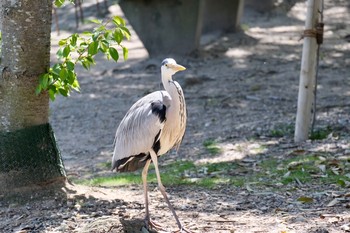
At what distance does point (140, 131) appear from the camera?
5.38 meters

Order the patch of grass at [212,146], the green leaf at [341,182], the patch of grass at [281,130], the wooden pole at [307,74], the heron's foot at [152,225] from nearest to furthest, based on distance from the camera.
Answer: the heron's foot at [152,225] → the green leaf at [341,182] → the wooden pole at [307,74] → the patch of grass at [212,146] → the patch of grass at [281,130]

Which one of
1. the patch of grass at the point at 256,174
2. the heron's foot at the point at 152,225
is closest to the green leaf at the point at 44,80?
the heron's foot at the point at 152,225

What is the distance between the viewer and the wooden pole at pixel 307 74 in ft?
27.3

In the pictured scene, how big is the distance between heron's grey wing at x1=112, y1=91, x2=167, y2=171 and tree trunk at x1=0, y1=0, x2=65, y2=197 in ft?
2.27

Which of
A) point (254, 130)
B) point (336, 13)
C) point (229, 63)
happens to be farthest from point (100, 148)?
point (336, 13)

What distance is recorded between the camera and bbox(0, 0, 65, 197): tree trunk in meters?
5.67

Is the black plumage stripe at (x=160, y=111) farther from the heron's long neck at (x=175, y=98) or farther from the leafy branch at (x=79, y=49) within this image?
the leafy branch at (x=79, y=49)

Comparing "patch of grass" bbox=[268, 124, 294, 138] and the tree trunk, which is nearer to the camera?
the tree trunk

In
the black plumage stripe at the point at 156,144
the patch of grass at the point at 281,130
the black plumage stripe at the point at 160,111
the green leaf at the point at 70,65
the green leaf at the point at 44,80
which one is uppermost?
the green leaf at the point at 70,65

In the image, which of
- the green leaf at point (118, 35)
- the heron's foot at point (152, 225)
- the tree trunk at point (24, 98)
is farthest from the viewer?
Answer: the tree trunk at point (24, 98)

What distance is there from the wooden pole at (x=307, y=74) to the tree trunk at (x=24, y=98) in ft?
11.8

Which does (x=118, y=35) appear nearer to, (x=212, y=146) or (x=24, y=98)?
(x=24, y=98)

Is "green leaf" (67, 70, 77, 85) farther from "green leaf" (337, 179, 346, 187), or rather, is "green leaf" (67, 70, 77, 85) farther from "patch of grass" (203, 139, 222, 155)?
"patch of grass" (203, 139, 222, 155)

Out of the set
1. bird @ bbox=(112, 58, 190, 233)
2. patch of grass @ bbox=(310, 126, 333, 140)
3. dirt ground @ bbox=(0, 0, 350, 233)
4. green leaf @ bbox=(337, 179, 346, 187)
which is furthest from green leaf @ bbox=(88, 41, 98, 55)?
patch of grass @ bbox=(310, 126, 333, 140)
